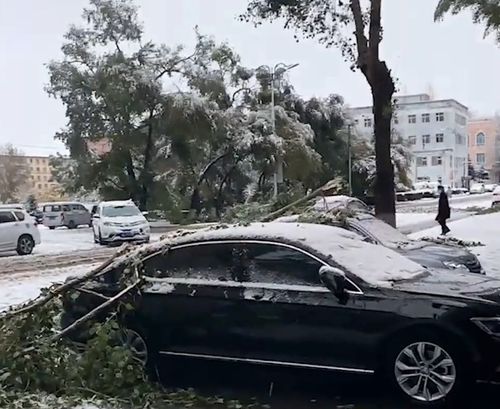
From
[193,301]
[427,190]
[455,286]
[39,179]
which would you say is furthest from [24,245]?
[39,179]

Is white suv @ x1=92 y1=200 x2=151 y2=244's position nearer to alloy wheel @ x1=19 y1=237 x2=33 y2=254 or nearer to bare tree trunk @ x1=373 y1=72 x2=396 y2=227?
alloy wheel @ x1=19 y1=237 x2=33 y2=254

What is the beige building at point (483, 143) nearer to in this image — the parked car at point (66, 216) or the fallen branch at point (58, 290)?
the parked car at point (66, 216)

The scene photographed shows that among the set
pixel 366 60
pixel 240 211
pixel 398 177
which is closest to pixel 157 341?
pixel 240 211

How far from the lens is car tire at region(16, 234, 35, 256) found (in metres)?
21.2

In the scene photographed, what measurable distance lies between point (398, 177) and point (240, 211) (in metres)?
46.8

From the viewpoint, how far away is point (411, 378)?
17.7ft

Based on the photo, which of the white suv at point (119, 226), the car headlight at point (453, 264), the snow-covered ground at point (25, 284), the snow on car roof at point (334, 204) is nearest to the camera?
the car headlight at point (453, 264)

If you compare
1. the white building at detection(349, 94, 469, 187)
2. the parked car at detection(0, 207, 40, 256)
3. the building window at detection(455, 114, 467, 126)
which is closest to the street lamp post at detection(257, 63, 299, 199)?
the parked car at detection(0, 207, 40, 256)

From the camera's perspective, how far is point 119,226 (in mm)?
23844

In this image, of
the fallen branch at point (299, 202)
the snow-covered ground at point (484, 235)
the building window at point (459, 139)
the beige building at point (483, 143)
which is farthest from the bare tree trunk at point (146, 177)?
the beige building at point (483, 143)

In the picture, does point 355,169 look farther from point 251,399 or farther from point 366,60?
point 251,399

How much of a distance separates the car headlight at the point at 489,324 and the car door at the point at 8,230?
17.8 m

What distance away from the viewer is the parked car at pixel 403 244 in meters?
9.62

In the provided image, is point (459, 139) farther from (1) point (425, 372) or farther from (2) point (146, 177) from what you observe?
(1) point (425, 372)
